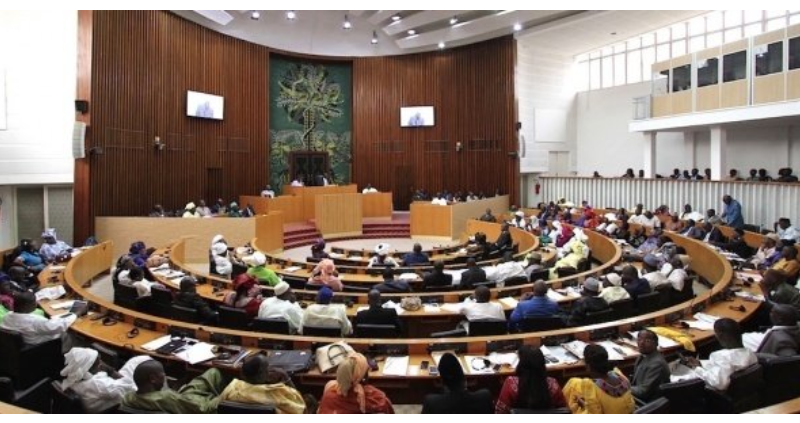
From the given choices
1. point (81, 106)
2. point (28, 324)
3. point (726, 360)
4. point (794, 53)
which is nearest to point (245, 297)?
point (28, 324)

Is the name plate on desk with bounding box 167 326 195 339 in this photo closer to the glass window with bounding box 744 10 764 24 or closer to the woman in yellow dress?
the woman in yellow dress

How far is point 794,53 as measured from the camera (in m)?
11.4

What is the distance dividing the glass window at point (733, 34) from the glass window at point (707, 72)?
2.81m

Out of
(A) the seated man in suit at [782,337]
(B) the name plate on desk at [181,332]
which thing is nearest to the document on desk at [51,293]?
(B) the name plate on desk at [181,332]

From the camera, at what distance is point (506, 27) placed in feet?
56.7

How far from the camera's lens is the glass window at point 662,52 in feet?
57.2

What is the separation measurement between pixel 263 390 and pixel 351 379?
59 cm

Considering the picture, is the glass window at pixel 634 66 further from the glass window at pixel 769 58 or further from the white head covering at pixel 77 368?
the white head covering at pixel 77 368

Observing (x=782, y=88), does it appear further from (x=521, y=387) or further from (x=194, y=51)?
(x=194, y=51)

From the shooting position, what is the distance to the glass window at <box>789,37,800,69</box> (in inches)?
446

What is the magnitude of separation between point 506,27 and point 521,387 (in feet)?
52.3

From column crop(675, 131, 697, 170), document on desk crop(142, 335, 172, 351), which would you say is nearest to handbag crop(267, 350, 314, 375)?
document on desk crop(142, 335, 172, 351)

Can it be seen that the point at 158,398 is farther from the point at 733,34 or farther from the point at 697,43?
the point at 697,43

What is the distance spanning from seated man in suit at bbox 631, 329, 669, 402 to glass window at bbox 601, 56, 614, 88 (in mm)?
17696
